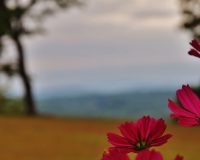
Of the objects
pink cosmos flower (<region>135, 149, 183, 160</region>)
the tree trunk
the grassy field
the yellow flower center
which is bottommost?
pink cosmos flower (<region>135, 149, 183, 160</region>)

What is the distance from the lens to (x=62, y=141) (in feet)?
30.1

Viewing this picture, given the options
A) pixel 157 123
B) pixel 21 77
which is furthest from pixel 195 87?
pixel 157 123

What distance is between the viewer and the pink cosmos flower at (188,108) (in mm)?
514

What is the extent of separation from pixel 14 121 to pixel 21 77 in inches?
206

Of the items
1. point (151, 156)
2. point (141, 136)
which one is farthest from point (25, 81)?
point (151, 156)

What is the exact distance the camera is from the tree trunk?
1677 cm

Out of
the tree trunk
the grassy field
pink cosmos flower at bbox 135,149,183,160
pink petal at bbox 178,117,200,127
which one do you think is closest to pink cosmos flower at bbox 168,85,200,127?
pink petal at bbox 178,117,200,127

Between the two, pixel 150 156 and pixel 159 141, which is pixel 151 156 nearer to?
pixel 150 156

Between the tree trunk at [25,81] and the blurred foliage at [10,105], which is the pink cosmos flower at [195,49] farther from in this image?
the blurred foliage at [10,105]

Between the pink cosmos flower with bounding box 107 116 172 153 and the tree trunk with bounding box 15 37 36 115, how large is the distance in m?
16.4

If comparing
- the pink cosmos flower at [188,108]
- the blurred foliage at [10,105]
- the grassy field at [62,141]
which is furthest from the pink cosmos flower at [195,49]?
the blurred foliage at [10,105]

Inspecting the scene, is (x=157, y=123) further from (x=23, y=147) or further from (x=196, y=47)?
(x=23, y=147)

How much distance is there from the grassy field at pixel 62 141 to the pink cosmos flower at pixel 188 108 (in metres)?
5.67

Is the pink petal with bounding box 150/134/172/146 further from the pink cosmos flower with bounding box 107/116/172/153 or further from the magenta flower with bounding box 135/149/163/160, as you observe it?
the magenta flower with bounding box 135/149/163/160
